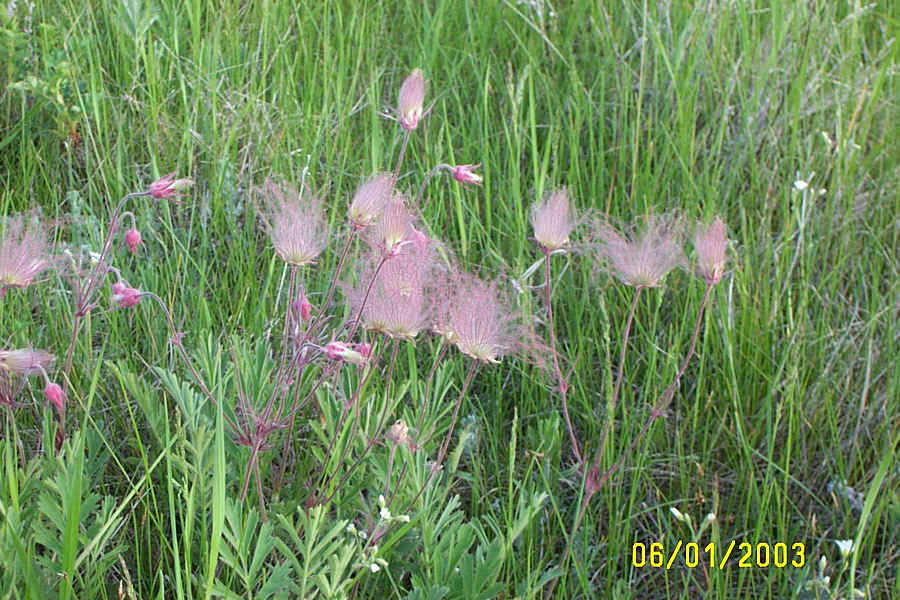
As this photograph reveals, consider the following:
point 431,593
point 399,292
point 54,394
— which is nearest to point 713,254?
point 399,292

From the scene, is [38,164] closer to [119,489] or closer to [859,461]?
[119,489]

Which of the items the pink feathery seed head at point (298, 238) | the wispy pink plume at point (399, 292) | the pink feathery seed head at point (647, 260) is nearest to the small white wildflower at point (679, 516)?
the pink feathery seed head at point (647, 260)

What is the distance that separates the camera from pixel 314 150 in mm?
2670

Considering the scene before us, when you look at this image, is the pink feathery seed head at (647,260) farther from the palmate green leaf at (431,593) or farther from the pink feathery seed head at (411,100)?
the palmate green leaf at (431,593)

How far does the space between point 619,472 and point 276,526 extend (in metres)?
0.80

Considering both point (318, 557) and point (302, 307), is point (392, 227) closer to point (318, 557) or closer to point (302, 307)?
point (302, 307)

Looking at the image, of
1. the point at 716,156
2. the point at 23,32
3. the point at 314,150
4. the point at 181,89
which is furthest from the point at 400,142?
the point at 23,32
